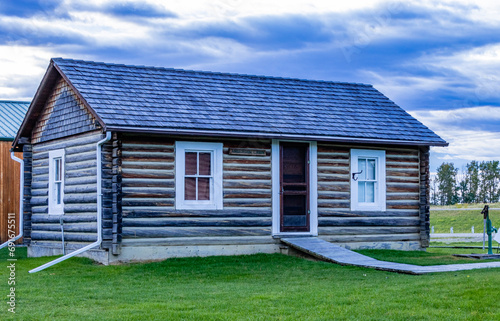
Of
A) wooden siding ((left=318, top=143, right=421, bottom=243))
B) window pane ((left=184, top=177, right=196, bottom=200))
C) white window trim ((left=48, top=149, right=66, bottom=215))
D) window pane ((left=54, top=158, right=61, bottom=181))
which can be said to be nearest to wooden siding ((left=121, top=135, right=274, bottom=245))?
window pane ((left=184, top=177, right=196, bottom=200))

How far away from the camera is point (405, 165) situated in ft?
68.1

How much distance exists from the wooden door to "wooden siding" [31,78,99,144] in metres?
5.06

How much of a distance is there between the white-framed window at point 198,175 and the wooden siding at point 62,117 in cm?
227

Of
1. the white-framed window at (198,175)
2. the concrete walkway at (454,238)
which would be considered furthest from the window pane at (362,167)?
the concrete walkway at (454,238)

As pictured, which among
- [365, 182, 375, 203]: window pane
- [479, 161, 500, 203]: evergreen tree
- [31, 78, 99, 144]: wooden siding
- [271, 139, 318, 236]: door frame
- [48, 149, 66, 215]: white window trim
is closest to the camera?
[31, 78, 99, 144]: wooden siding

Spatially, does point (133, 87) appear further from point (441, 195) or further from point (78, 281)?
point (441, 195)

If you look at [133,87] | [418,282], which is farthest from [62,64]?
[418,282]

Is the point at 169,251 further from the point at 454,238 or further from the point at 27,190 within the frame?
the point at 454,238

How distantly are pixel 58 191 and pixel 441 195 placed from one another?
145 ft

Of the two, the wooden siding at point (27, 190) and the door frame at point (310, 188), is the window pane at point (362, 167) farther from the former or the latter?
the wooden siding at point (27, 190)

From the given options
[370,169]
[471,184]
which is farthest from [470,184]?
[370,169]

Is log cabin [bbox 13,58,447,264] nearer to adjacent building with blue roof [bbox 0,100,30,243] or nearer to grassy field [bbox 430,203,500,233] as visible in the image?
adjacent building with blue roof [bbox 0,100,30,243]

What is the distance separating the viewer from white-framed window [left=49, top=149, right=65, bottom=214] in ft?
63.7

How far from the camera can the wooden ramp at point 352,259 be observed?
14.7 m
